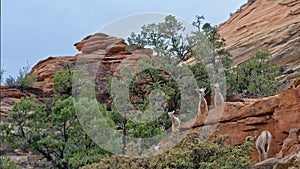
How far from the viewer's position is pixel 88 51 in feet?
126

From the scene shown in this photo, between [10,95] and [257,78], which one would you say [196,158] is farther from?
[10,95]

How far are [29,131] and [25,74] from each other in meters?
18.1

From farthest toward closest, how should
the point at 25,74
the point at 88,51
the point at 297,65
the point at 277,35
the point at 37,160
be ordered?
1. the point at 88,51
2. the point at 25,74
3. the point at 277,35
4. the point at 297,65
5. the point at 37,160

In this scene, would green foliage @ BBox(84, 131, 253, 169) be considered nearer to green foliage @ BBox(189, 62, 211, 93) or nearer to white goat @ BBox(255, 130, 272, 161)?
white goat @ BBox(255, 130, 272, 161)

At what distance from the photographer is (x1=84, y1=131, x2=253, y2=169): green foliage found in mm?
10664

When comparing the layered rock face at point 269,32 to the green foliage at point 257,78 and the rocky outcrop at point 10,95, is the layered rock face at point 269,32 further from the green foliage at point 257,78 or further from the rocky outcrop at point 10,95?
the rocky outcrop at point 10,95

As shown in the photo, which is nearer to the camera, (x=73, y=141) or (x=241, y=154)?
(x=241, y=154)

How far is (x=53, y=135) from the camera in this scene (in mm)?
17984

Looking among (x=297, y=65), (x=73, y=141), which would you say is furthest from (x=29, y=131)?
(x=297, y=65)

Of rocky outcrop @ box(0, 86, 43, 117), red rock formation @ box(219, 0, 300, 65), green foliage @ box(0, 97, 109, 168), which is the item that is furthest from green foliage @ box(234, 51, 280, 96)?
rocky outcrop @ box(0, 86, 43, 117)

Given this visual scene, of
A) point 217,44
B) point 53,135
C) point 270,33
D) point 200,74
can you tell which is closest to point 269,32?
point 270,33

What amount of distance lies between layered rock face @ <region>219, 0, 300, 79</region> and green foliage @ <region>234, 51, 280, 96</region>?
7.28ft

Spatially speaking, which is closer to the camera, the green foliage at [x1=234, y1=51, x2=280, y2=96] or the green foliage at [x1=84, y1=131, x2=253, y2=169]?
the green foliage at [x1=84, y1=131, x2=253, y2=169]

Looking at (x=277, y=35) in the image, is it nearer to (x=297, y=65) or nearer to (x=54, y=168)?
(x=297, y=65)
